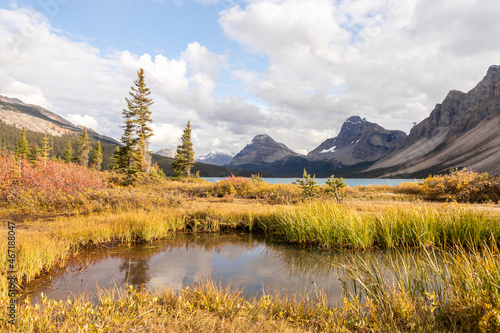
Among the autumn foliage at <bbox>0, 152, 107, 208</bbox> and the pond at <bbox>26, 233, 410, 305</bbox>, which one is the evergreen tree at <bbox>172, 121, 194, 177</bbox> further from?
the pond at <bbox>26, 233, 410, 305</bbox>

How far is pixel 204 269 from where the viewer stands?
8445 mm

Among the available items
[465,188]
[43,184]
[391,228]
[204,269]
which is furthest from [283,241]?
[465,188]

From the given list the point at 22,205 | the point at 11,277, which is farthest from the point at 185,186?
the point at 11,277

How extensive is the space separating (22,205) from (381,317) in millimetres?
18460

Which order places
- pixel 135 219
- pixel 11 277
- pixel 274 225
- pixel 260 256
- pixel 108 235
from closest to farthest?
pixel 11 277
pixel 260 256
pixel 108 235
pixel 135 219
pixel 274 225

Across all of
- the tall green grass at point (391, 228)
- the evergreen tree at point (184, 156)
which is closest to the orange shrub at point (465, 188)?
Answer: the tall green grass at point (391, 228)

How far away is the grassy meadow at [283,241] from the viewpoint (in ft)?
14.1

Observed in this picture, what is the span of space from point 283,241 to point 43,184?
15.0m

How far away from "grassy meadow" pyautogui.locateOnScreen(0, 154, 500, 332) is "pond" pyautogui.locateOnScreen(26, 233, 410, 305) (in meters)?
0.53

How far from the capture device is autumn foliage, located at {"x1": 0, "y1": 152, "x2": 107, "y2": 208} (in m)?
15.7

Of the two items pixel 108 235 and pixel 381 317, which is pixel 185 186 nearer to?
pixel 108 235

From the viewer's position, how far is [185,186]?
2978 centimetres

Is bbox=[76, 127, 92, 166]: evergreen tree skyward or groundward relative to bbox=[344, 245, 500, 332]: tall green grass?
skyward

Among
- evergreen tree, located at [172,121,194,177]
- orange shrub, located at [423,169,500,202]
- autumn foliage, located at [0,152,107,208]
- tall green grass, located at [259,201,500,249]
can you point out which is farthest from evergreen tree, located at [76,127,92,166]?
tall green grass, located at [259,201,500,249]
